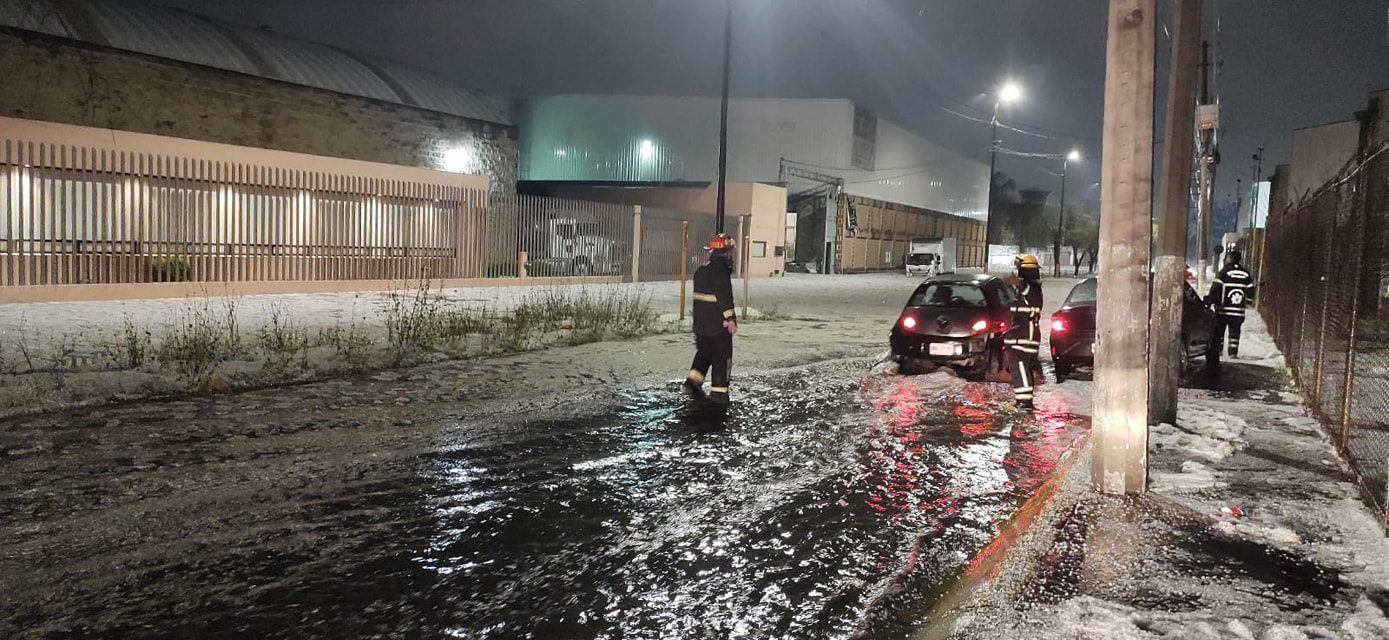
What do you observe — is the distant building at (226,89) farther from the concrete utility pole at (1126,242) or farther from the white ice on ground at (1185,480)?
the white ice on ground at (1185,480)

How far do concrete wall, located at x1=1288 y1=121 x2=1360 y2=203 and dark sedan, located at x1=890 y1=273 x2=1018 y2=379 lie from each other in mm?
40351

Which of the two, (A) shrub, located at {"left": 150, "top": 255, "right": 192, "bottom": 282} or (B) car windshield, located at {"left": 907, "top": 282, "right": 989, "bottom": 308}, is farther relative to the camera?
(A) shrub, located at {"left": 150, "top": 255, "right": 192, "bottom": 282}

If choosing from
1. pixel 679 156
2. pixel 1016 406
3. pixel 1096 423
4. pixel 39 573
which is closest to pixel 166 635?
pixel 39 573

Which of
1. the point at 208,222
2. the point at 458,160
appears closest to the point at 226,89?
the point at 458,160

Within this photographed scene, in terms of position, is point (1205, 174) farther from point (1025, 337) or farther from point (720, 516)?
point (720, 516)

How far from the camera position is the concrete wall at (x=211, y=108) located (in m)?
25.3

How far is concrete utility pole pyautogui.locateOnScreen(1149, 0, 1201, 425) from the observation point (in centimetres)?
850

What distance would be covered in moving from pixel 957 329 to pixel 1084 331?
68.1 inches

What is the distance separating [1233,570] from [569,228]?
23.9m

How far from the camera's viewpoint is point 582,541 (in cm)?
521

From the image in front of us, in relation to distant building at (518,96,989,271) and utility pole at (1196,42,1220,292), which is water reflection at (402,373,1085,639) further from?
distant building at (518,96,989,271)

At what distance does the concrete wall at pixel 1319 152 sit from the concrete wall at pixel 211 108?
38.9 metres

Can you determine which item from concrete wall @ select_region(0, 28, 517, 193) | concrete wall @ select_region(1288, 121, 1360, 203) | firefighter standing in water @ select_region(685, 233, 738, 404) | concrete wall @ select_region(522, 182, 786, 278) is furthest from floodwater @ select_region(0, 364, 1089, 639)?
concrete wall @ select_region(1288, 121, 1360, 203)

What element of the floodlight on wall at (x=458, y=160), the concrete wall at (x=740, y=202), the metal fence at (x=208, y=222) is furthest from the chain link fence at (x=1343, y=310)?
the floodlight on wall at (x=458, y=160)
